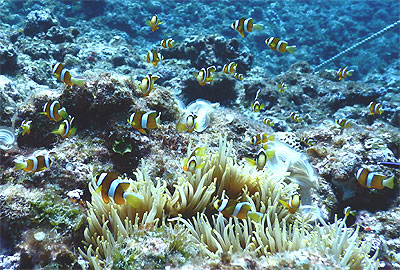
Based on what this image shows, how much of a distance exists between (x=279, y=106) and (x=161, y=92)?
20.7 feet

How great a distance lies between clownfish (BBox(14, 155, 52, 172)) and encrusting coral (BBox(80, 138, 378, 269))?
56 centimetres

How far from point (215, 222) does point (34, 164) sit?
1.81m

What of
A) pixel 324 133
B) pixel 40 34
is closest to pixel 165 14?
pixel 40 34

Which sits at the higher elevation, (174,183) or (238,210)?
(238,210)

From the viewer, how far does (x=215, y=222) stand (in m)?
2.38

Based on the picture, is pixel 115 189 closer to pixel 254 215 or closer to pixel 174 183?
pixel 174 183

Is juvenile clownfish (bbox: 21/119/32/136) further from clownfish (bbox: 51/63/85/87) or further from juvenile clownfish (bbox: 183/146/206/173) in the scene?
juvenile clownfish (bbox: 183/146/206/173)

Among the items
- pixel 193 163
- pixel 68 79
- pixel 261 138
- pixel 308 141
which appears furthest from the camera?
pixel 308 141

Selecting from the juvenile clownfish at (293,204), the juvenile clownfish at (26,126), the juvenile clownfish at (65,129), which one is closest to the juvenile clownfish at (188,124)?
the juvenile clownfish at (65,129)

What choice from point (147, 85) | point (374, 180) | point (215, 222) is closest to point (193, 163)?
point (215, 222)

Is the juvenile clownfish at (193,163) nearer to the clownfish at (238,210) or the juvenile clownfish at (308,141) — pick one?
the clownfish at (238,210)

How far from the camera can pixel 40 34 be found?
1140cm

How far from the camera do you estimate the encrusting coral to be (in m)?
1.95

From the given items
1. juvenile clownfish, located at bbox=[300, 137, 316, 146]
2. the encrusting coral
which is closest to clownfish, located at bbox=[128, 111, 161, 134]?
the encrusting coral
